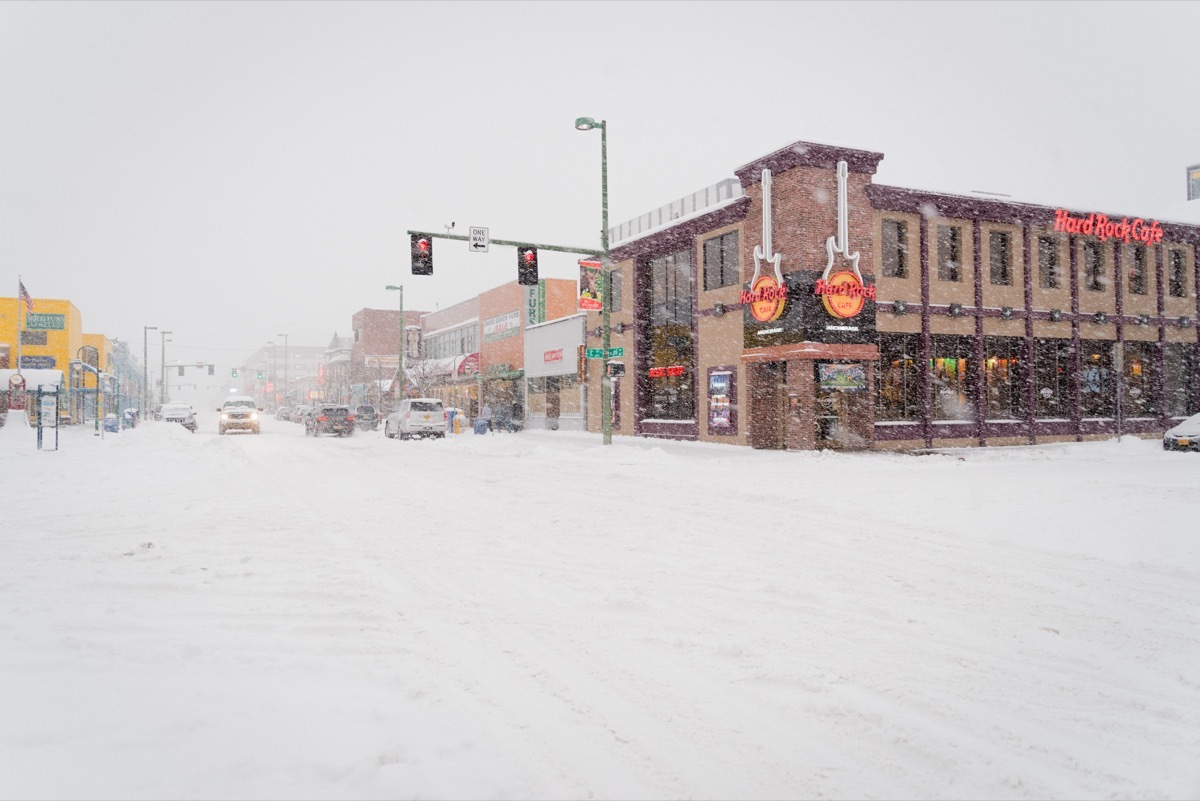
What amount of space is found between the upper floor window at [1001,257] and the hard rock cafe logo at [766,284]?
9.28 meters

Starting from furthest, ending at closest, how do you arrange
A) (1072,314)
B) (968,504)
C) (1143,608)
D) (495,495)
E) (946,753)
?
(1072,314) → (495,495) → (968,504) → (1143,608) → (946,753)

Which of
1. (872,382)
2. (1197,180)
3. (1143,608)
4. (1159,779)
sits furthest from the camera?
(1197,180)

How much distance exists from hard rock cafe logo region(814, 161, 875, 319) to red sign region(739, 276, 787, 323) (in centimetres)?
114

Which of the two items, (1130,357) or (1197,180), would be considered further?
(1197,180)

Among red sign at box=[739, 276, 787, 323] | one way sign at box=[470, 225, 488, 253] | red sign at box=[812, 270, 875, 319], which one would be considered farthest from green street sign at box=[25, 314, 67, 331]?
red sign at box=[812, 270, 875, 319]

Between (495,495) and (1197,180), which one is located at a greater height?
(1197,180)

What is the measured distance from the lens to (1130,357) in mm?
29359

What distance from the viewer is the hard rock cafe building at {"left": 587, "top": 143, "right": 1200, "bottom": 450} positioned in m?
22.9

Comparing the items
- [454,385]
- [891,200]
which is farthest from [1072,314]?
[454,385]

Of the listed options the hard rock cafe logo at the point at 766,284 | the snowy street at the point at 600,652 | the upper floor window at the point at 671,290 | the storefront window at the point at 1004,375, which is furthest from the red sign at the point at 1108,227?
the snowy street at the point at 600,652

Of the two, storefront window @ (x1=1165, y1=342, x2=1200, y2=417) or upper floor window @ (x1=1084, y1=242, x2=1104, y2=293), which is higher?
upper floor window @ (x1=1084, y1=242, x2=1104, y2=293)

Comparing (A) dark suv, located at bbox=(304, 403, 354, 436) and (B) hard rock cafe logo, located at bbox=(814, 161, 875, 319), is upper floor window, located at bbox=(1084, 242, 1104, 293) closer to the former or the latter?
(B) hard rock cafe logo, located at bbox=(814, 161, 875, 319)

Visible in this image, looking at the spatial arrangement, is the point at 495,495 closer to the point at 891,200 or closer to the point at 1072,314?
the point at 891,200

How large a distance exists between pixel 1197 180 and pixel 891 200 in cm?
6032
